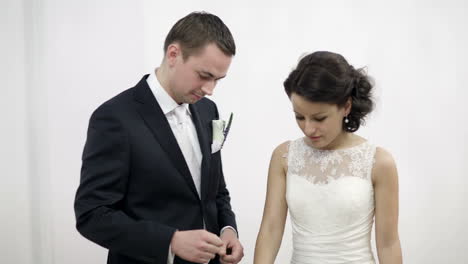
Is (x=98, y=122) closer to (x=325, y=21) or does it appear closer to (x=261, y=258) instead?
(x=261, y=258)

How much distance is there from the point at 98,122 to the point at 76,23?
54.0 inches

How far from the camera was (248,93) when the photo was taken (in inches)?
112

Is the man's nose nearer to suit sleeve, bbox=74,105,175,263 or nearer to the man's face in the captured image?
the man's face

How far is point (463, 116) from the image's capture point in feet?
10.0

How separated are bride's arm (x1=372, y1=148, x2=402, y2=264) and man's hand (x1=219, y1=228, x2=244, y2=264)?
447 mm

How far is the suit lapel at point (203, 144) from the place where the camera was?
1620 millimetres

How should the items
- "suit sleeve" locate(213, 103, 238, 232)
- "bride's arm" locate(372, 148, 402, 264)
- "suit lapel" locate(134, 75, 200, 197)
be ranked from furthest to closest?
"suit sleeve" locate(213, 103, 238, 232) → "bride's arm" locate(372, 148, 402, 264) → "suit lapel" locate(134, 75, 200, 197)

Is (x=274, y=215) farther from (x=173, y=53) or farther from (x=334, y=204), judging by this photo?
(x=173, y=53)

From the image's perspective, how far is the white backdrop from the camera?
8.74ft

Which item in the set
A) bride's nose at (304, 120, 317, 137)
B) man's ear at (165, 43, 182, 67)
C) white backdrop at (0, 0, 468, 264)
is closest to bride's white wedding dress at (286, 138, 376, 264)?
bride's nose at (304, 120, 317, 137)

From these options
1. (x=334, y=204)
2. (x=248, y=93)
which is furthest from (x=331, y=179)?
(x=248, y=93)

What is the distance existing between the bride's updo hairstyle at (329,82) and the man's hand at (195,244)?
20.0 inches

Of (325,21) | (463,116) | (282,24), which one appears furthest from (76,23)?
(463,116)

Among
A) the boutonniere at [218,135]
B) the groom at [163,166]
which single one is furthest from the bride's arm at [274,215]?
the boutonniere at [218,135]
